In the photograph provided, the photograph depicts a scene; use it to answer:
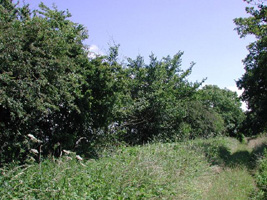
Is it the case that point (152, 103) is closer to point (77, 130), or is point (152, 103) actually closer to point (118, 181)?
point (77, 130)

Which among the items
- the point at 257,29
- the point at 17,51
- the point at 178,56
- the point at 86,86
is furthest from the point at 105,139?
the point at 178,56

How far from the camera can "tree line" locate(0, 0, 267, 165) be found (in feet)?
26.5

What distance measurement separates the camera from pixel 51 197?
184 inches

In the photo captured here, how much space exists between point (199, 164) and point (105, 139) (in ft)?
16.4

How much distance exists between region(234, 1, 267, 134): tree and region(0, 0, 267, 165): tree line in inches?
22.4

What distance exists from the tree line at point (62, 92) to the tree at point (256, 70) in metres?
0.57

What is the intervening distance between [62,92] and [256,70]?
16413 mm

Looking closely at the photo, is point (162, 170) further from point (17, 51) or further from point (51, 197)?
point (17, 51)

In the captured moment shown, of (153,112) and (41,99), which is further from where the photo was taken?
(153,112)

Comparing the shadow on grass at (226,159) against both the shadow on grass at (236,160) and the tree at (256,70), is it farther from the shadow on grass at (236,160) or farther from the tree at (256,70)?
the tree at (256,70)

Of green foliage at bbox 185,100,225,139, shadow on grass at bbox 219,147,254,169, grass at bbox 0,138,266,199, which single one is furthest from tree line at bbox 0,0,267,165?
green foliage at bbox 185,100,225,139

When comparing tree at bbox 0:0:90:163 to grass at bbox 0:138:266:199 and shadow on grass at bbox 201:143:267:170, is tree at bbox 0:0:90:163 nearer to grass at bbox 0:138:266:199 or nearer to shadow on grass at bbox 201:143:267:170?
grass at bbox 0:138:266:199

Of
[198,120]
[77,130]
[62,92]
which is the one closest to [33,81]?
[62,92]

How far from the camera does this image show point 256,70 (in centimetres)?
2045
